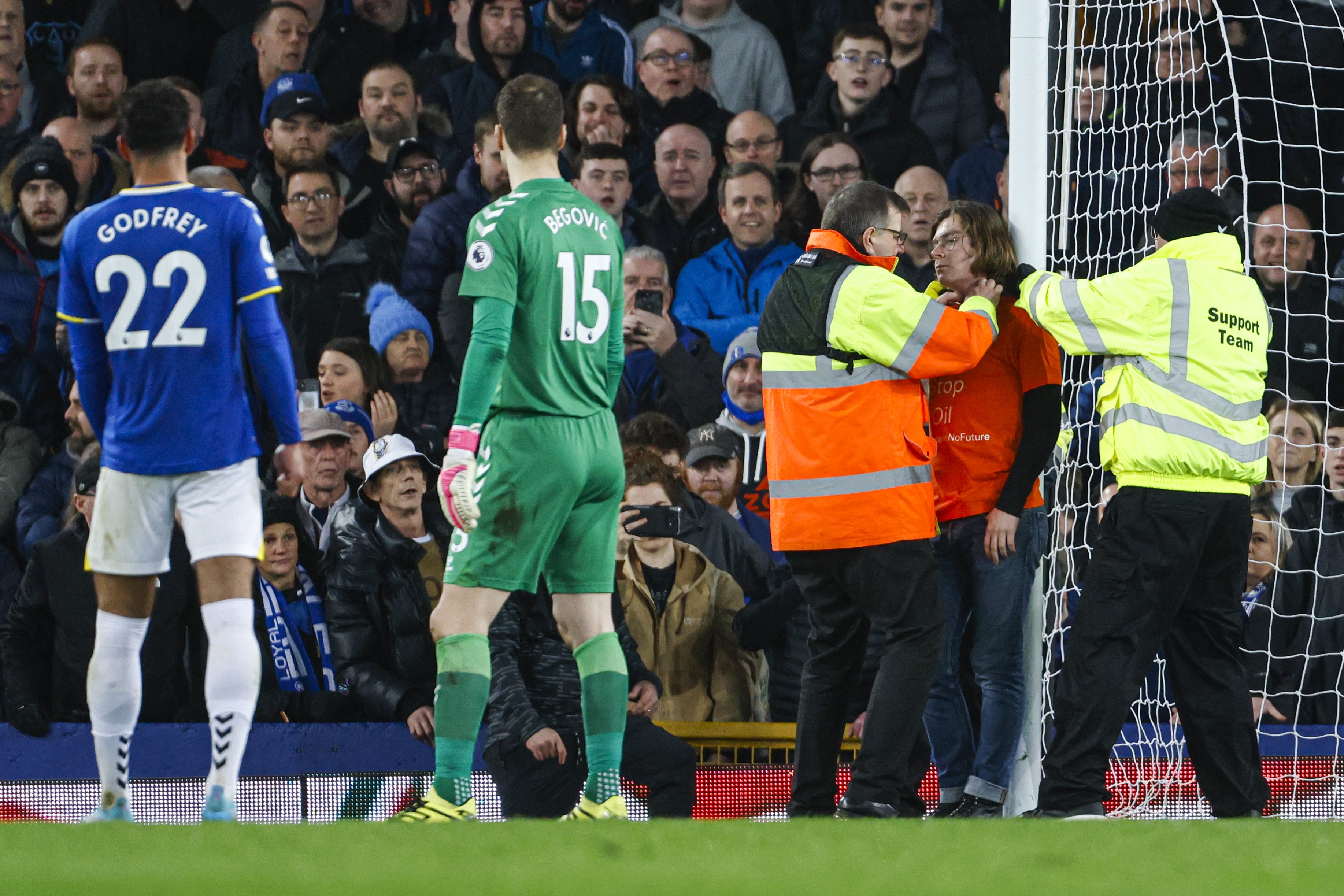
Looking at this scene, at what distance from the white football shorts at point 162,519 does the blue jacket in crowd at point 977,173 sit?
4.53 metres

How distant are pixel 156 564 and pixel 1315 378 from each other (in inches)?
221

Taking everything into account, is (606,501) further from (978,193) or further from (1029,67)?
(978,193)

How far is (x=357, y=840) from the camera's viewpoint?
2846 mm

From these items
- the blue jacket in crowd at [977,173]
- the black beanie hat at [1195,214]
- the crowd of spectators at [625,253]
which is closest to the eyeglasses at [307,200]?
the crowd of spectators at [625,253]

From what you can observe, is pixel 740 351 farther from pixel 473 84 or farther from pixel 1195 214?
pixel 1195 214

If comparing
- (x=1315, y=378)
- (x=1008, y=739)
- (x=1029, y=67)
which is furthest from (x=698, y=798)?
(x=1315, y=378)

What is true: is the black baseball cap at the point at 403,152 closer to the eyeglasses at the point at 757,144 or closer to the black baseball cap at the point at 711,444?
the eyeglasses at the point at 757,144

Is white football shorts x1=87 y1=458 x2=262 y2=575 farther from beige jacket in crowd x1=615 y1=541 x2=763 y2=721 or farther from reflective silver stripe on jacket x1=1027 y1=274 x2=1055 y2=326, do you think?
beige jacket in crowd x1=615 y1=541 x2=763 y2=721

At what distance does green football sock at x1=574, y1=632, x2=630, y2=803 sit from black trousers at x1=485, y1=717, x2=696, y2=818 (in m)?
1.20

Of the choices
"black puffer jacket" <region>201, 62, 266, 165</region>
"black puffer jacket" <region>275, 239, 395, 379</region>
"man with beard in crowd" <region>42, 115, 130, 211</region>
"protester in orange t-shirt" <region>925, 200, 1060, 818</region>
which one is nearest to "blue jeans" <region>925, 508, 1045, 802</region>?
"protester in orange t-shirt" <region>925, 200, 1060, 818</region>

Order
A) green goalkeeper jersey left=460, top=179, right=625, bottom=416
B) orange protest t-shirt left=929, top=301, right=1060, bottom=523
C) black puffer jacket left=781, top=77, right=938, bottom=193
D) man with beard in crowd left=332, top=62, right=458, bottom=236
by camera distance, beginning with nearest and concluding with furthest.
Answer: green goalkeeper jersey left=460, top=179, right=625, bottom=416, orange protest t-shirt left=929, top=301, right=1060, bottom=523, man with beard in crowd left=332, top=62, right=458, bottom=236, black puffer jacket left=781, top=77, right=938, bottom=193

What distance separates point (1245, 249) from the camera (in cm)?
569

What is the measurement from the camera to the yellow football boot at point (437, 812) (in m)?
3.57

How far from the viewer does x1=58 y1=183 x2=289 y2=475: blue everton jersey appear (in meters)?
3.47
